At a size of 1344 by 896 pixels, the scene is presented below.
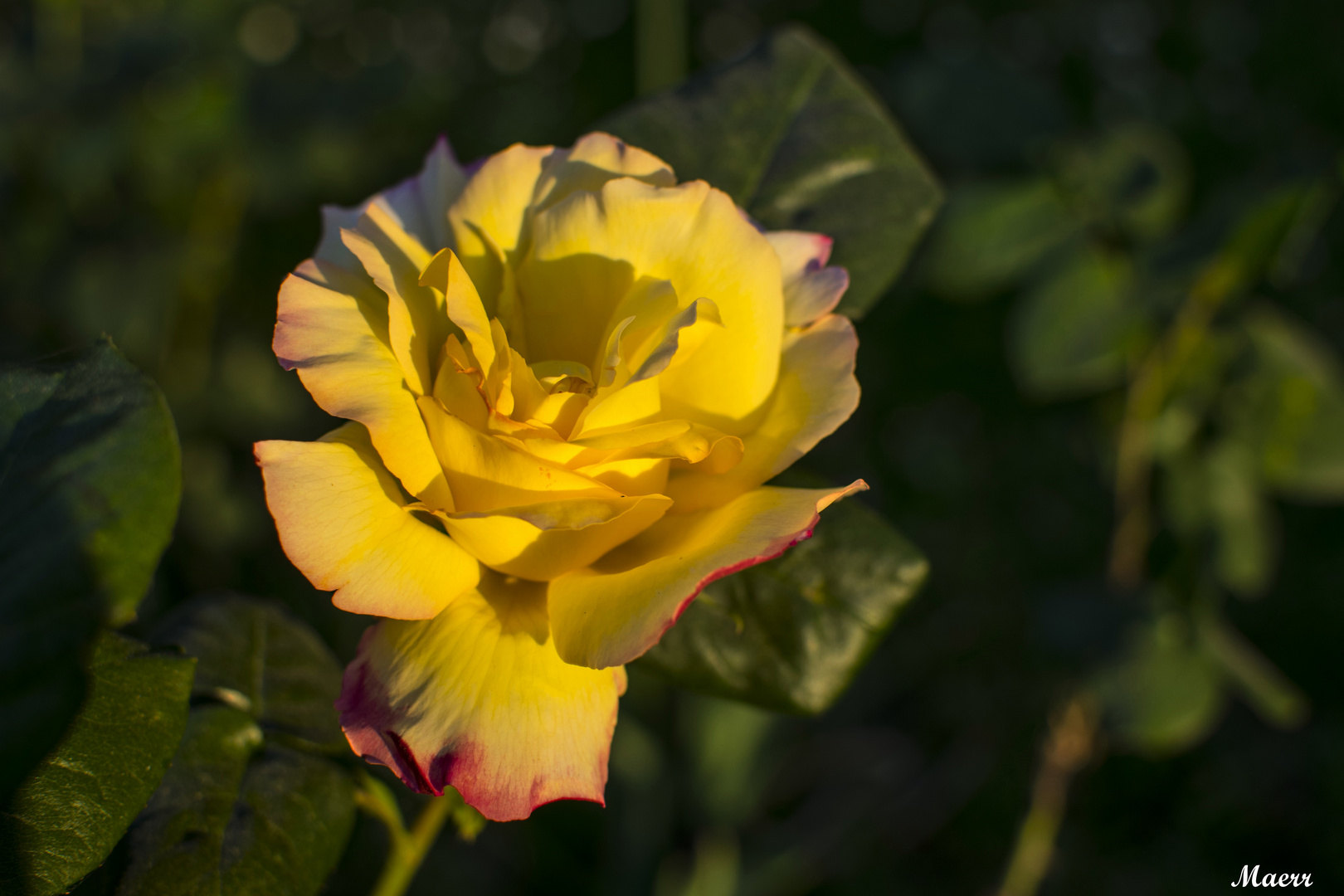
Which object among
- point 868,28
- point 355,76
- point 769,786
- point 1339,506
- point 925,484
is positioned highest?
point 355,76

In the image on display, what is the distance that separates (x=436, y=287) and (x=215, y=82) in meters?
1.20

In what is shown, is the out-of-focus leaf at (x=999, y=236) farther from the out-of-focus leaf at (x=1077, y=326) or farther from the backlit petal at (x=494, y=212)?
the backlit petal at (x=494, y=212)

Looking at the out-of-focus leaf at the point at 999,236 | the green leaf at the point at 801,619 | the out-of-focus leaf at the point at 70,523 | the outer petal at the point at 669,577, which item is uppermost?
the out-of-focus leaf at the point at 70,523

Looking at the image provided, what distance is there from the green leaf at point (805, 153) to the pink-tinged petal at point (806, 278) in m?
0.10

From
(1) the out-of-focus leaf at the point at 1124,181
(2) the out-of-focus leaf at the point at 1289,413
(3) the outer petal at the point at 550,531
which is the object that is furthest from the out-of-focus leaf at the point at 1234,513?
(3) the outer petal at the point at 550,531

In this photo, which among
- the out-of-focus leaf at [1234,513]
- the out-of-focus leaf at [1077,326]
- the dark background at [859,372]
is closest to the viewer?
the out-of-focus leaf at [1077,326]

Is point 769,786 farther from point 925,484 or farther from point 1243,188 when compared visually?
point 1243,188

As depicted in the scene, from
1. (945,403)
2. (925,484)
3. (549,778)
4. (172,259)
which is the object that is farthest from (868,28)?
(549,778)

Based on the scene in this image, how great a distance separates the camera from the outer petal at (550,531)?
39cm

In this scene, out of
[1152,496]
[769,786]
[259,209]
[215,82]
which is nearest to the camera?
[1152,496]

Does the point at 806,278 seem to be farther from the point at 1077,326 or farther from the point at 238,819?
the point at 1077,326

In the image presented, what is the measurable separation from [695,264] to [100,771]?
1.22ft

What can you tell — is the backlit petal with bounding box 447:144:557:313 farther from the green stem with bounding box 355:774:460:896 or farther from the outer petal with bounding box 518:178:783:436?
the green stem with bounding box 355:774:460:896

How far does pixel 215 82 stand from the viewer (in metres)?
1.35
